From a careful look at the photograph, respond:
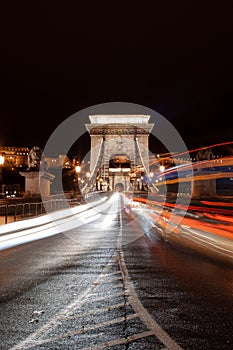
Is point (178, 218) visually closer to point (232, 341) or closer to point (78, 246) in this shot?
point (78, 246)

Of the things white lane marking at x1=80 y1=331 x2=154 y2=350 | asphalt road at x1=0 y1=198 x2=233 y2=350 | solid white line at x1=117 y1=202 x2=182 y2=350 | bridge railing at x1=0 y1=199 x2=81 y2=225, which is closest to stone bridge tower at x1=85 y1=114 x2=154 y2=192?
bridge railing at x1=0 y1=199 x2=81 y2=225

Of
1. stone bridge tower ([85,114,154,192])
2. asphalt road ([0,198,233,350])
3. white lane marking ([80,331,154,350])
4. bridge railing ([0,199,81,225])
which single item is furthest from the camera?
stone bridge tower ([85,114,154,192])

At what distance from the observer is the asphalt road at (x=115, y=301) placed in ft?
15.6

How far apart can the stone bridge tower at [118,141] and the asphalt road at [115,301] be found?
9211cm

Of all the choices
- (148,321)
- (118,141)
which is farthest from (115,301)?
(118,141)

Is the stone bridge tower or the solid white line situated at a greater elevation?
the stone bridge tower

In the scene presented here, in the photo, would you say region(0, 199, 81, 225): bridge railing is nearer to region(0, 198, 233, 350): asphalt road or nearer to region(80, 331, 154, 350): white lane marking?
region(0, 198, 233, 350): asphalt road

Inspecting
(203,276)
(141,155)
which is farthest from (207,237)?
(141,155)

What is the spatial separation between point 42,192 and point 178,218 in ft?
53.8

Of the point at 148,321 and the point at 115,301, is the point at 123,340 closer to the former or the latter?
the point at 148,321

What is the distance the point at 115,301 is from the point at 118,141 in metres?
108

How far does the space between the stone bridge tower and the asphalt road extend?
92.1 meters

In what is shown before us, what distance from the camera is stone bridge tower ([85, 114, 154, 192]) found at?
10788 centimetres

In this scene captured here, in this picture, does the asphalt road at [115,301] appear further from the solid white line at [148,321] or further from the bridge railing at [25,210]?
the bridge railing at [25,210]
